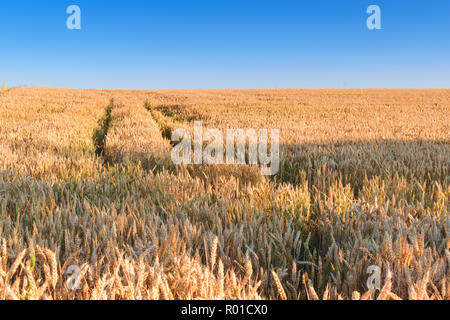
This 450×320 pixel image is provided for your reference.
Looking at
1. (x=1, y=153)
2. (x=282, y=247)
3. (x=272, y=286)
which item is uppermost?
(x=1, y=153)

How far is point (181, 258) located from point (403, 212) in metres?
1.55

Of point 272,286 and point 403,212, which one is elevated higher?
point 403,212

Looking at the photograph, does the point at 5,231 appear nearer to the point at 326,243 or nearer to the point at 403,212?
the point at 326,243

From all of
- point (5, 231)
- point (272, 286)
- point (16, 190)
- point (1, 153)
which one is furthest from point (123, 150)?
point (272, 286)

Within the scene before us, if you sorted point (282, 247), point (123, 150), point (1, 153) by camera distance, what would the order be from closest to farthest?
point (282, 247) → point (1, 153) → point (123, 150)

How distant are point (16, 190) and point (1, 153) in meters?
1.81

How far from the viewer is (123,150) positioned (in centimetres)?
492

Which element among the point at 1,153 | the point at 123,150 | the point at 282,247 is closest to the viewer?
the point at 282,247

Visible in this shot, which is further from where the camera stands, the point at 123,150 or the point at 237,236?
the point at 123,150
